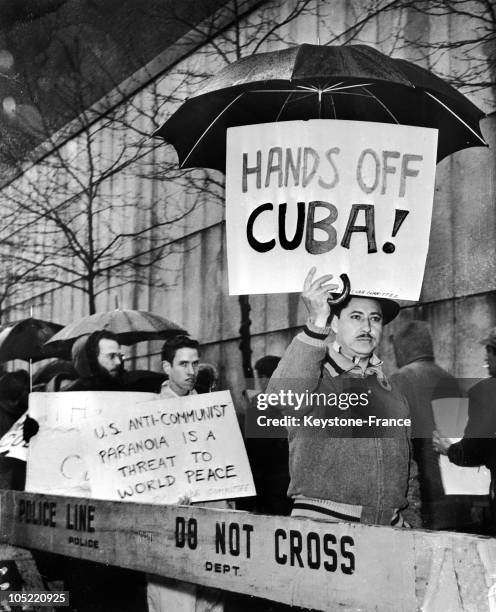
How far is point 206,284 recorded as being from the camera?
2.86 metres

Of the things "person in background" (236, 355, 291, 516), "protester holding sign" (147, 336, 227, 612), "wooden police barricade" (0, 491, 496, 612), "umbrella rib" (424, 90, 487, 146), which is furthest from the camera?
"protester holding sign" (147, 336, 227, 612)

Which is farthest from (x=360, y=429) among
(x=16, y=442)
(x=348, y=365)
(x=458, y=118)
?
(x=16, y=442)

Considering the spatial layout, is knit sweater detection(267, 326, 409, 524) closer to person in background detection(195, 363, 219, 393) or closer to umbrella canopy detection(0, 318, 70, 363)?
person in background detection(195, 363, 219, 393)

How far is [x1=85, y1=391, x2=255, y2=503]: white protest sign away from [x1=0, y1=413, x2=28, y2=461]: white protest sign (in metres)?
0.40

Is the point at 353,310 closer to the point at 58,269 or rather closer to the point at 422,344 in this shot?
the point at 422,344

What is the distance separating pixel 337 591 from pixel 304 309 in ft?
2.72

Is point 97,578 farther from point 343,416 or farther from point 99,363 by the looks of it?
point 343,416

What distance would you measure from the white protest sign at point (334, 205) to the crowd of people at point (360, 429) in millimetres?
90

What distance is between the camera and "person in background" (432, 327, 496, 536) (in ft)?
7.32

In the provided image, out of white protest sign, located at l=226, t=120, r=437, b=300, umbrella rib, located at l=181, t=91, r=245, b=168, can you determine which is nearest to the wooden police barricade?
white protest sign, located at l=226, t=120, r=437, b=300

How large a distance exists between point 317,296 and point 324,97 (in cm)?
63

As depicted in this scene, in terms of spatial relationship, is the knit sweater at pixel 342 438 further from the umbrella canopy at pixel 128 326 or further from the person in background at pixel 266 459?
the umbrella canopy at pixel 128 326

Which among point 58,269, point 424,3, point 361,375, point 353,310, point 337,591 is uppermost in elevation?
point 424,3

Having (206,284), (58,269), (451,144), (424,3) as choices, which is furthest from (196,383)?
(424,3)
